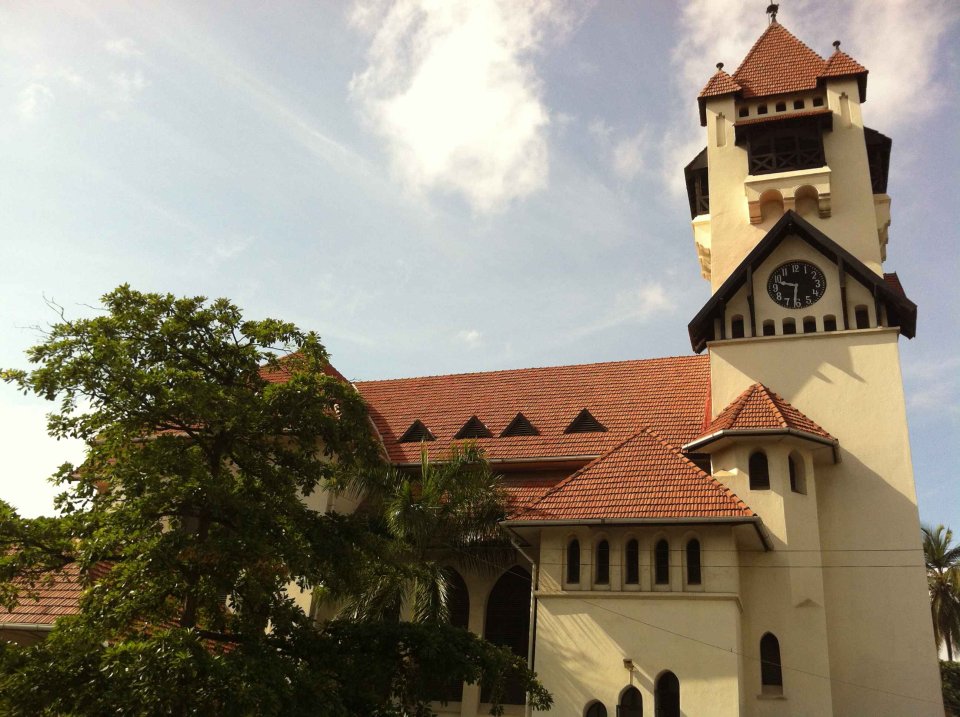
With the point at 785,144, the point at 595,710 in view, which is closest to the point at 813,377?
the point at 785,144

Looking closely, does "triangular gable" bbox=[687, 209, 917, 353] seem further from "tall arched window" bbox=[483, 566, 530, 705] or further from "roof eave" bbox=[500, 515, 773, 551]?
"tall arched window" bbox=[483, 566, 530, 705]

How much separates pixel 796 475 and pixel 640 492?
4343 mm

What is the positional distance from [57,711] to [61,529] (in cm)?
243

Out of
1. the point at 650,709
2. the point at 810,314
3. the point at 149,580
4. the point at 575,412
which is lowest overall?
the point at 650,709

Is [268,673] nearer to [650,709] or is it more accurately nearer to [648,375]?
[650,709]

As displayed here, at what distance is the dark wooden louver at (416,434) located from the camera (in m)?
27.6

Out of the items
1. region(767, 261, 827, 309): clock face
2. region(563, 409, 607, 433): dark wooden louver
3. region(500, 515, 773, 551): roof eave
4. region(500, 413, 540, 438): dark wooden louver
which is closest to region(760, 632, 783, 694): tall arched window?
region(500, 515, 773, 551): roof eave

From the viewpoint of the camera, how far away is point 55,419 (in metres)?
12.0

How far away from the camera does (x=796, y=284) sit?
24578mm

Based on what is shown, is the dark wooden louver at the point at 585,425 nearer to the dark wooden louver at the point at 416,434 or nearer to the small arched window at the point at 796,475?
the dark wooden louver at the point at 416,434

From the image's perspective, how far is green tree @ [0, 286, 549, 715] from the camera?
33.6 ft

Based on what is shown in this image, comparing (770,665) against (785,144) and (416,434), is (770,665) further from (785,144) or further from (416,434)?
(785,144)

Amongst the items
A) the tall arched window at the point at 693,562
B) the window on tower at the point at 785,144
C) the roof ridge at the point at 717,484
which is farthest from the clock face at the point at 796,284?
the tall arched window at the point at 693,562

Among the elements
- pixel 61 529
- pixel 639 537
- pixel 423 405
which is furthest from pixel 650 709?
pixel 423 405
